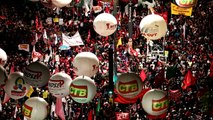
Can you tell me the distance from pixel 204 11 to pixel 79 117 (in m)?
5.19

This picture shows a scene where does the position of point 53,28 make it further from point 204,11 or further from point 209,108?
point 209,108

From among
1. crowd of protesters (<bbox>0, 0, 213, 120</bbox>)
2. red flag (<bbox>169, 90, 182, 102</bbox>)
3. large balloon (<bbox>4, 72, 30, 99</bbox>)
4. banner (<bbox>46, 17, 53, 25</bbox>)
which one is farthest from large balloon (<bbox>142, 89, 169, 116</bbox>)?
banner (<bbox>46, 17, 53, 25</bbox>)

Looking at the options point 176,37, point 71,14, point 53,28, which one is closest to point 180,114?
point 176,37

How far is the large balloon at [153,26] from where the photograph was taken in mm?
5469

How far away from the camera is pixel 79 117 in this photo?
317 inches

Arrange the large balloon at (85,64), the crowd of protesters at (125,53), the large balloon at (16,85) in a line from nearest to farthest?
the large balloon at (85,64), the large balloon at (16,85), the crowd of protesters at (125,53)

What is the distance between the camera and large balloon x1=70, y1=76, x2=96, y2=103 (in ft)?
17.7

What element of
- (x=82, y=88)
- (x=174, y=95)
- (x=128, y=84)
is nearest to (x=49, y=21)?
(x=174, y=95)

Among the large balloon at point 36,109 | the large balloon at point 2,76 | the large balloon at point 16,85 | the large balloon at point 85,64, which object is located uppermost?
the large balloon at point 85,64

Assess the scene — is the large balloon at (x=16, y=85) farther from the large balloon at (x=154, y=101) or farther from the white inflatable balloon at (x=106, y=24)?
the large balloon at (x=154, y=101)

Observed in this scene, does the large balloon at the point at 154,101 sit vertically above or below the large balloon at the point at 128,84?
below

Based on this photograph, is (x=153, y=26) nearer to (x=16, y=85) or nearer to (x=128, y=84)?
(x=128, y=84)

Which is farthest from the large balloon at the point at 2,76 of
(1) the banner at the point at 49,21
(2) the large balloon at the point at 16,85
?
(1) the banner at the point at 49,21

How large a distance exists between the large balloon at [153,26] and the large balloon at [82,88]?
1098 millimetres
